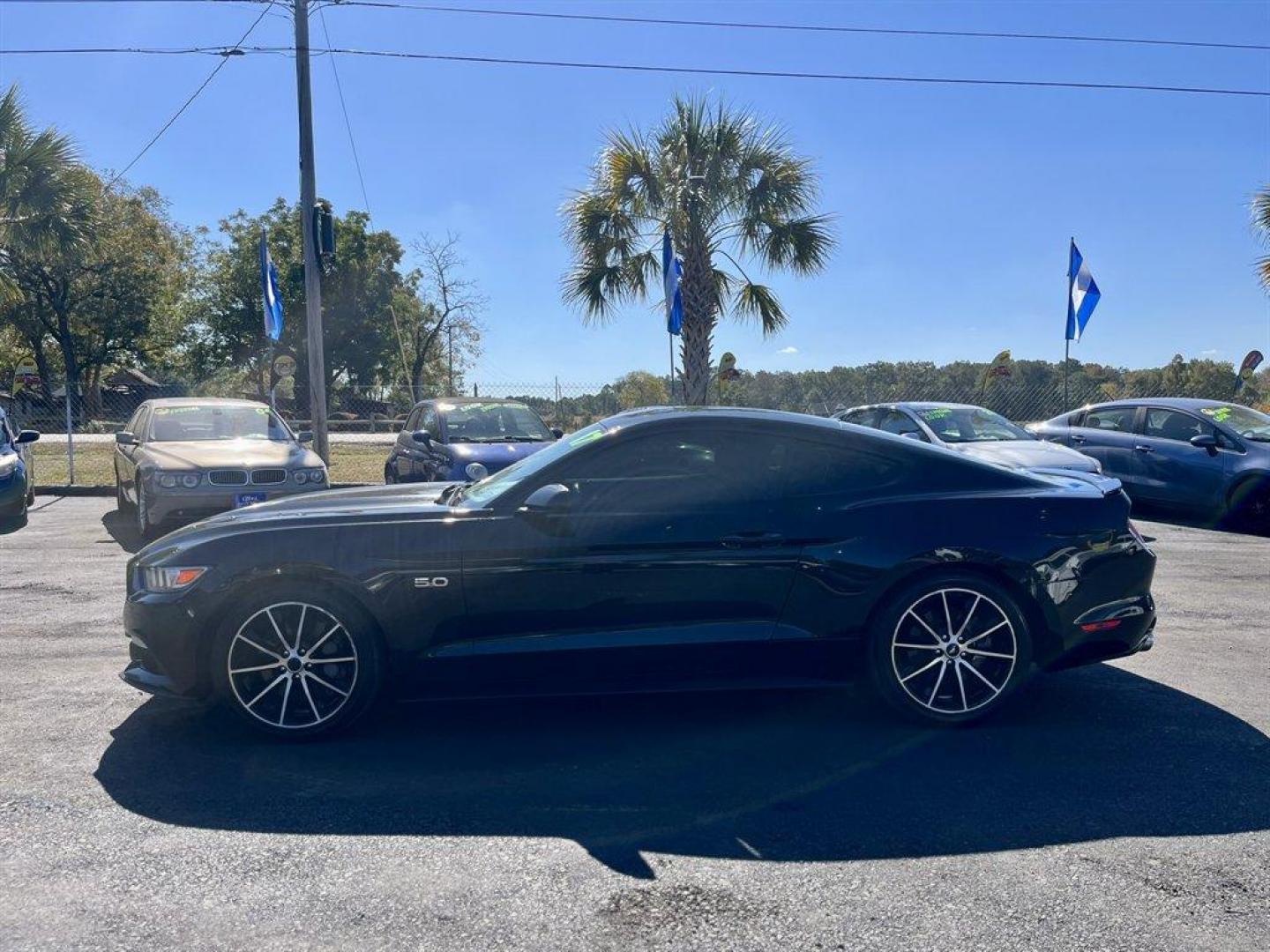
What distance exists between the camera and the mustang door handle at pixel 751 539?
4.64 m

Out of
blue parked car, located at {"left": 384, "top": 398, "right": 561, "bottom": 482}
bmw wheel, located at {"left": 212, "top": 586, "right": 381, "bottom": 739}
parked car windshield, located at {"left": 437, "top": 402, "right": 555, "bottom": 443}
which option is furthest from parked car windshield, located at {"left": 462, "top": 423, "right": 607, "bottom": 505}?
parked car windshield, located at {"left": 437, "top": 402, "right": 555, "bottom": 443}

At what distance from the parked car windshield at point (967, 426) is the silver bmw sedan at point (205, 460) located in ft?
22.5

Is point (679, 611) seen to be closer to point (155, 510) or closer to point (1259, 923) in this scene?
point (1259, 923)

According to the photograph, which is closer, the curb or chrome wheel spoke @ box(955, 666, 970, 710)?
chrome wheel spoke @ box(955, 666, 970, 710)

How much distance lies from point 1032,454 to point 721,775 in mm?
8357

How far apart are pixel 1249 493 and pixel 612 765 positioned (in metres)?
10.0

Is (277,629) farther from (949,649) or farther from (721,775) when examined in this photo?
(949,649)

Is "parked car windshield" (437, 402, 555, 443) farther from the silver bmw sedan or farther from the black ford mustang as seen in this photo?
the black ford mustang

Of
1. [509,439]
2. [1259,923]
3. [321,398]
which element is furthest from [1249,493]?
[321,398]

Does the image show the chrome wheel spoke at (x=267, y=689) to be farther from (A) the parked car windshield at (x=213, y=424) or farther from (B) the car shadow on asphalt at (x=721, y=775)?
(A) the parked car windshield at (x=213, y=424)

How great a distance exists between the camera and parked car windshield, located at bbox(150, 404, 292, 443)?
11320mm

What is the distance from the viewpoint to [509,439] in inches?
472

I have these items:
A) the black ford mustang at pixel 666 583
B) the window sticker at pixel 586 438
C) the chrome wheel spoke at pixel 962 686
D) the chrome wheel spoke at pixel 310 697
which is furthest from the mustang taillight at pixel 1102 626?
the chrome wheel spoke at pixel 310 697

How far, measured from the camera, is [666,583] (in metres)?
4.59
